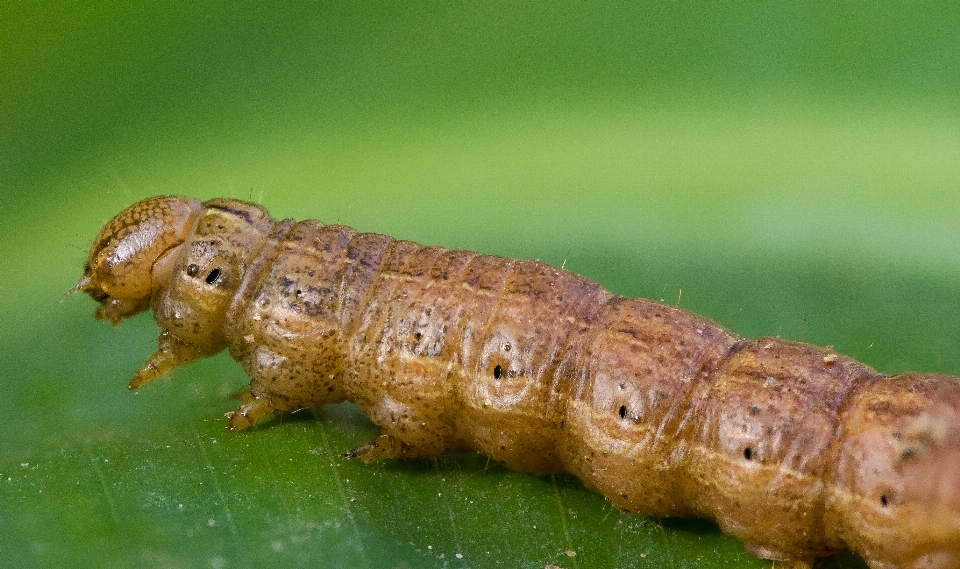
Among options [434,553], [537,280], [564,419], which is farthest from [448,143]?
[434,553]

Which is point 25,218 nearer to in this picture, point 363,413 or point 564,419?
point 363,413

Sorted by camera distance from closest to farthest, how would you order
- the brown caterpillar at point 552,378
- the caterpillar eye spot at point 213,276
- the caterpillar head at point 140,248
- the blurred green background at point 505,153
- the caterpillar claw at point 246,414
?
the brown caterpillar at point 552,378 → the caterpillar claw at point 246,414 → the caterpillar eye spot at point 213,276 → the caterpillar head at point 140,248 → the blurred green background at point 505,153

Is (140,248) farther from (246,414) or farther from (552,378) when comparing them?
(552,378)

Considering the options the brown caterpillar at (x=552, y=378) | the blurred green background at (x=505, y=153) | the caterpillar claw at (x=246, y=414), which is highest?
the blurred green background at (x=505, y=153)

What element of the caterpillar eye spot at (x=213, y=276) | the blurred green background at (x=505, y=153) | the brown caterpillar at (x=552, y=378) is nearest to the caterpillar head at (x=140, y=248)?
the brown caterpillar at (x=552, y=378)

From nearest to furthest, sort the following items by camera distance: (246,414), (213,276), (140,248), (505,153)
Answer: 1. (246,414)
2. (213,276)
3. (140,248)
4. (505,153)

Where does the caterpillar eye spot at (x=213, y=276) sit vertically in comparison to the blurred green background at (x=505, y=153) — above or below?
below

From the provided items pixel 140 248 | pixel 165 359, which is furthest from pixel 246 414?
pixel 140 248

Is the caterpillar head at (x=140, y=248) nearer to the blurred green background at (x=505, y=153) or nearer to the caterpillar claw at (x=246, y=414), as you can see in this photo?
the blurred green background at (x=505, y=153)
